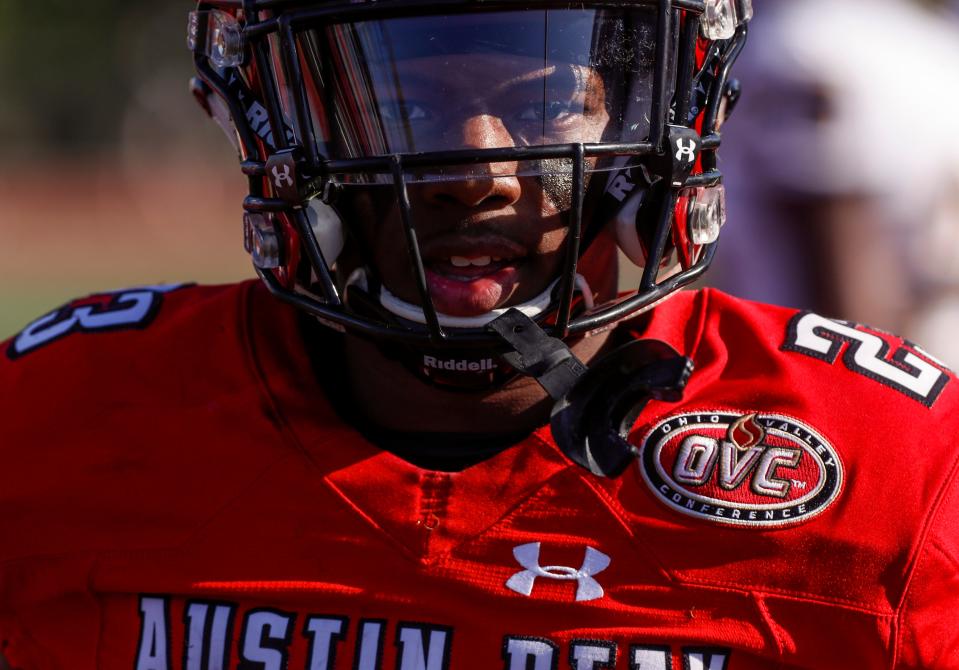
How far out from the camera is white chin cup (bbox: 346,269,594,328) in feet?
5.86

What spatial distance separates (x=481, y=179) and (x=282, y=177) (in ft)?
0.93

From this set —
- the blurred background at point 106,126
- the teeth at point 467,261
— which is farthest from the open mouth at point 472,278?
the blurred background at point 106,126

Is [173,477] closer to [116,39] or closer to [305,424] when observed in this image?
[305,424]

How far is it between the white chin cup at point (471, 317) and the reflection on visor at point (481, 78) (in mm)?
169

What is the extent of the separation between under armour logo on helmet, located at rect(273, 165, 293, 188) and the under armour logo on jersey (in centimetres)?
59

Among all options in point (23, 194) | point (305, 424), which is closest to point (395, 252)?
point (305, 424)

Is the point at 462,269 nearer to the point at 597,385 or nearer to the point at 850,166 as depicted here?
the point at 597,385

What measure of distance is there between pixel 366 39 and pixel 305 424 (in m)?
0.53

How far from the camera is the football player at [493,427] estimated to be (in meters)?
1.70

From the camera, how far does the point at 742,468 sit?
176cm

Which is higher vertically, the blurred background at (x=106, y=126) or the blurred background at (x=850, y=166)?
the blurred background at (x=850, y=166)

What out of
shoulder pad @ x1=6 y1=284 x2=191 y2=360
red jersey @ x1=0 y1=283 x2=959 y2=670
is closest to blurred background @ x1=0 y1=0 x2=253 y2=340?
shoulder pad @ x1=6 y1=284 x2=191 y2=360

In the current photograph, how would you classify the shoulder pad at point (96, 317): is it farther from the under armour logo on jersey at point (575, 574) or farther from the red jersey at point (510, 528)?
the under armour logo on jersey at point (575, 574)

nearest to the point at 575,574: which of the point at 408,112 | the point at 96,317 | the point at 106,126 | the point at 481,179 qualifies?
the point at 481,179
